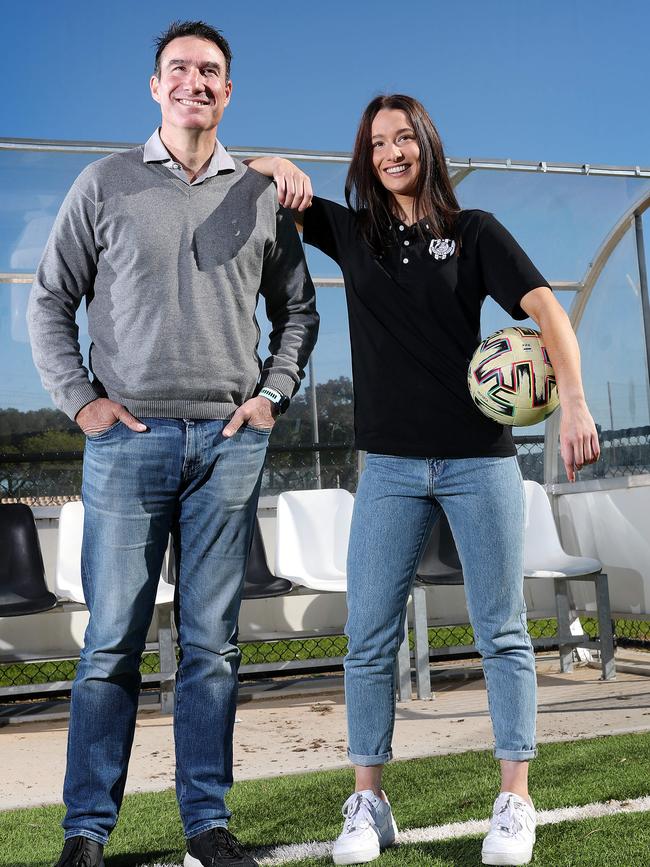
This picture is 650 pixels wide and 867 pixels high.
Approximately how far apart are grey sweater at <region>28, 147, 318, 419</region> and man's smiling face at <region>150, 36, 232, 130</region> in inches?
5.3

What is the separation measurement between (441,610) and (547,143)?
3487 cm

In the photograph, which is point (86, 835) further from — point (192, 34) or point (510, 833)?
point (192, 34)

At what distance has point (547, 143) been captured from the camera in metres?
38.0

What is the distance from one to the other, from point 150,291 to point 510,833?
151 cm

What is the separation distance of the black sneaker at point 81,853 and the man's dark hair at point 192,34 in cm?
183

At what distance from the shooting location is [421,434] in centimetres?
242

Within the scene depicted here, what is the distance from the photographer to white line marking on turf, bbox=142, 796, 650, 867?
2.46 meters

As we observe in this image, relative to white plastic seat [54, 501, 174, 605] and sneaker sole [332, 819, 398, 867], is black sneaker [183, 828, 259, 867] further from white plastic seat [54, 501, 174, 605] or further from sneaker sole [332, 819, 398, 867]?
white plastic seat [54, 501, 174, 605]

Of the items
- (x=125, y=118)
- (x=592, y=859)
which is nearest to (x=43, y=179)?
(x=592, y=859)

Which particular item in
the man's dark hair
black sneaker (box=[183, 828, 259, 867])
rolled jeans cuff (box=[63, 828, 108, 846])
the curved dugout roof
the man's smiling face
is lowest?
black sneaker (box=[183, 828, 259, 867])

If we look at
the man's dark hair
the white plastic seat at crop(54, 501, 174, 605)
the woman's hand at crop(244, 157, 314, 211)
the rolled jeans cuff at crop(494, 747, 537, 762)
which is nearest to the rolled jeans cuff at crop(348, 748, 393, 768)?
the rolled jeans cuff at crop(494, 747, 537, 762)

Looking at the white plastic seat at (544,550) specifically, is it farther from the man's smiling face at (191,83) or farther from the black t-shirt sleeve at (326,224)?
the man's smiling face at (191,83)

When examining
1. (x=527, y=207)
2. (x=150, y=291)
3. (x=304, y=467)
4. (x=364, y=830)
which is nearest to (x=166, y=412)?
(x=150, y=291)

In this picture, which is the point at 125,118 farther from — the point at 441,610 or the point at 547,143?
the point at 441,610
